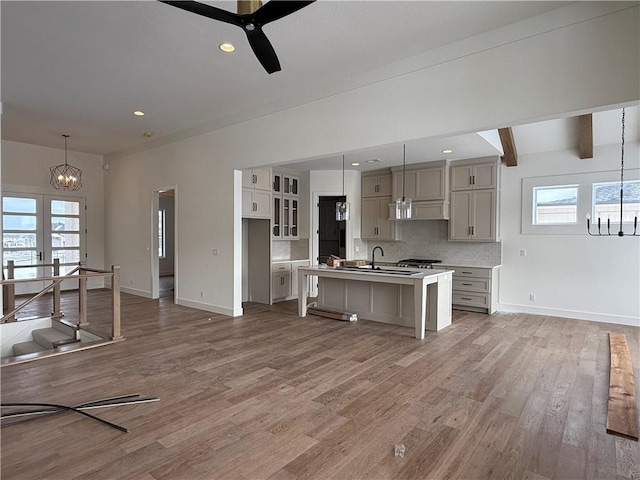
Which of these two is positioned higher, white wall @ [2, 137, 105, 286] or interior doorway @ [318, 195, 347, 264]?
white wall @ [2, 137, 105, 286]

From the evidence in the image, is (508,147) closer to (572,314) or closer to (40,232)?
(572,314)

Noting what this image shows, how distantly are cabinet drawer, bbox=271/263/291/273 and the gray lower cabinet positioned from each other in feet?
10.6

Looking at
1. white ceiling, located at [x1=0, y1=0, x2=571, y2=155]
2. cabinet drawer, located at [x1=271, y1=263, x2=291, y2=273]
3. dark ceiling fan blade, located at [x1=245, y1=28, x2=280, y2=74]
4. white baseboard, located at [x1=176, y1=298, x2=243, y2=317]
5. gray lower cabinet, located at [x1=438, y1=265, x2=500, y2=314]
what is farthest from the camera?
cabinet drawer, located at [x1=271, y1=263, x2=291, y2=273]

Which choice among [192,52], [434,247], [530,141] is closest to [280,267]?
[434,247]

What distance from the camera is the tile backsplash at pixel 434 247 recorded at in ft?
22.7

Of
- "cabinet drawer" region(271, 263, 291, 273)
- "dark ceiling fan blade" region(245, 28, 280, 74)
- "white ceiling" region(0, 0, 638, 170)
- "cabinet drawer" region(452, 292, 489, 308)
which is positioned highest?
"white ceiling" region(0, 0, 638, 170)

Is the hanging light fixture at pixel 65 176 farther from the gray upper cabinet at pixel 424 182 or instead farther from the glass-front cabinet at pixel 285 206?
the gray upper cabinet at pixel 424 182

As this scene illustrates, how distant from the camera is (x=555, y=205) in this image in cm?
625

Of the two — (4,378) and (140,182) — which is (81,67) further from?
(140,182)

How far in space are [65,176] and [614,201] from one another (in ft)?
32.2

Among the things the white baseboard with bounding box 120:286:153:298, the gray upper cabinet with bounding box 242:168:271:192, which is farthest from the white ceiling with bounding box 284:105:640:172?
the white baseboard with bounding box 120:286:153:298

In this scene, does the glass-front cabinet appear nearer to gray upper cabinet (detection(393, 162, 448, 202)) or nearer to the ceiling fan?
gray upper cabinet (detection(393, 162, 448, 202))

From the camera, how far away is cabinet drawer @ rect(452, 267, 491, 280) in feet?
21.0

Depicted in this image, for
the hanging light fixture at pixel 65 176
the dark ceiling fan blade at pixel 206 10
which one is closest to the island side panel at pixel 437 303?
the dark ceiling fan blade at pixel 206 10
